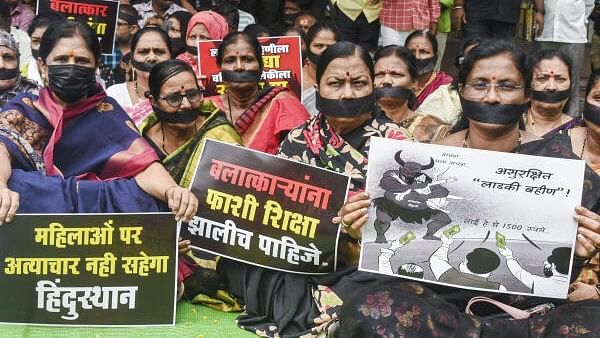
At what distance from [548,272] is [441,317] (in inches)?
16.5

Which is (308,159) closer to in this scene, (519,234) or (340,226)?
(340,226)

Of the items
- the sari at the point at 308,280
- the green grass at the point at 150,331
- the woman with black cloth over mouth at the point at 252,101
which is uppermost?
the woman with black cloth over mouth at the point at 252,101

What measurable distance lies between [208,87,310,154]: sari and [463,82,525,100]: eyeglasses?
199 cm

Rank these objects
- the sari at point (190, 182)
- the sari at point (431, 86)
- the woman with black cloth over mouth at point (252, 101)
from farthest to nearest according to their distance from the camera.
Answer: the sari at point (431, 86) → the woman with black cloth over mouth at point (252, 101) → the sari at point (190, 182)

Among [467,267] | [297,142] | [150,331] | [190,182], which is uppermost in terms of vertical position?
[297,142]

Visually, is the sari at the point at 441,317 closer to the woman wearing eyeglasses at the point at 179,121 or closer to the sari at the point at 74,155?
the sari at the point at 74,155

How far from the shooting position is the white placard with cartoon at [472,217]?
323 cm

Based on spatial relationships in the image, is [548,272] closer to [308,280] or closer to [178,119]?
[308,280]

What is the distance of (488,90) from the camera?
3477mm

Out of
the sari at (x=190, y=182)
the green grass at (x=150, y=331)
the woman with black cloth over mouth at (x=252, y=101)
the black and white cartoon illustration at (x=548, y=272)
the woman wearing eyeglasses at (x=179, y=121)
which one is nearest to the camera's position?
the black and white cartoon illustration at (x=548, y=272)

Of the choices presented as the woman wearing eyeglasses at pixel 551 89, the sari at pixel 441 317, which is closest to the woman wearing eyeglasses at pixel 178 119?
the sari at pixel 441 317

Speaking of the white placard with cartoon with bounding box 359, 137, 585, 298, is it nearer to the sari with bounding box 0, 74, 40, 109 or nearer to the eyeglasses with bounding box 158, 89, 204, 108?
the eyeglasses with bounding box 158, 89, 204, 108

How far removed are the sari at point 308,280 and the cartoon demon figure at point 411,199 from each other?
494 mm

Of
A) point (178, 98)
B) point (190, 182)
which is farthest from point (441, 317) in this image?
point (178, 98)
